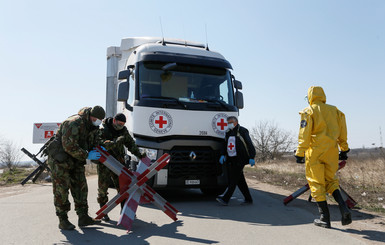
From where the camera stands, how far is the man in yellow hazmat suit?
16.1 ft

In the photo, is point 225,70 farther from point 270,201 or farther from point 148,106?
point 270,201

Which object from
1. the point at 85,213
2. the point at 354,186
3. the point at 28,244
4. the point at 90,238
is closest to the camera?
the point at 28,244

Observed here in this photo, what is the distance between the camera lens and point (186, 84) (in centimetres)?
739

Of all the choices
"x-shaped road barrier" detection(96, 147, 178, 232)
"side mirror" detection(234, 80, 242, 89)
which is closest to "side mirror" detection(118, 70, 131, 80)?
"side mirror" detection(234, 80, 242, 89)

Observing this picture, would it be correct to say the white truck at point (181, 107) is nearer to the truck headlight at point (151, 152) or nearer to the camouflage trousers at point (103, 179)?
the truck headlight at point (151, 152)

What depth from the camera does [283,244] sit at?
161 inches

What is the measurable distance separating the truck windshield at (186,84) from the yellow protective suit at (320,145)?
252cm

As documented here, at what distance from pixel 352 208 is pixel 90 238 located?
4.78 metres

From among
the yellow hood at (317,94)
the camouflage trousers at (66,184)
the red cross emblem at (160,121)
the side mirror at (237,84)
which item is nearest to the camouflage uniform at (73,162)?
the camouflage trousers at (66,184)

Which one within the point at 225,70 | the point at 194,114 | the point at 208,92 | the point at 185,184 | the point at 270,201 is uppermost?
the point at 225,70

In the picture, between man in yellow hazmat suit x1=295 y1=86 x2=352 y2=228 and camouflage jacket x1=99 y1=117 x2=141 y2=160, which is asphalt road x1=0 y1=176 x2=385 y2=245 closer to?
man in yellow hazmat suit x1=295 y1=86 x2=352 y2=228

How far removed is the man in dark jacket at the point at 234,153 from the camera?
6797 mm

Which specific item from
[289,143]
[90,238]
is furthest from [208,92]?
[289,143]

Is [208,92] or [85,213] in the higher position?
[208,92]
